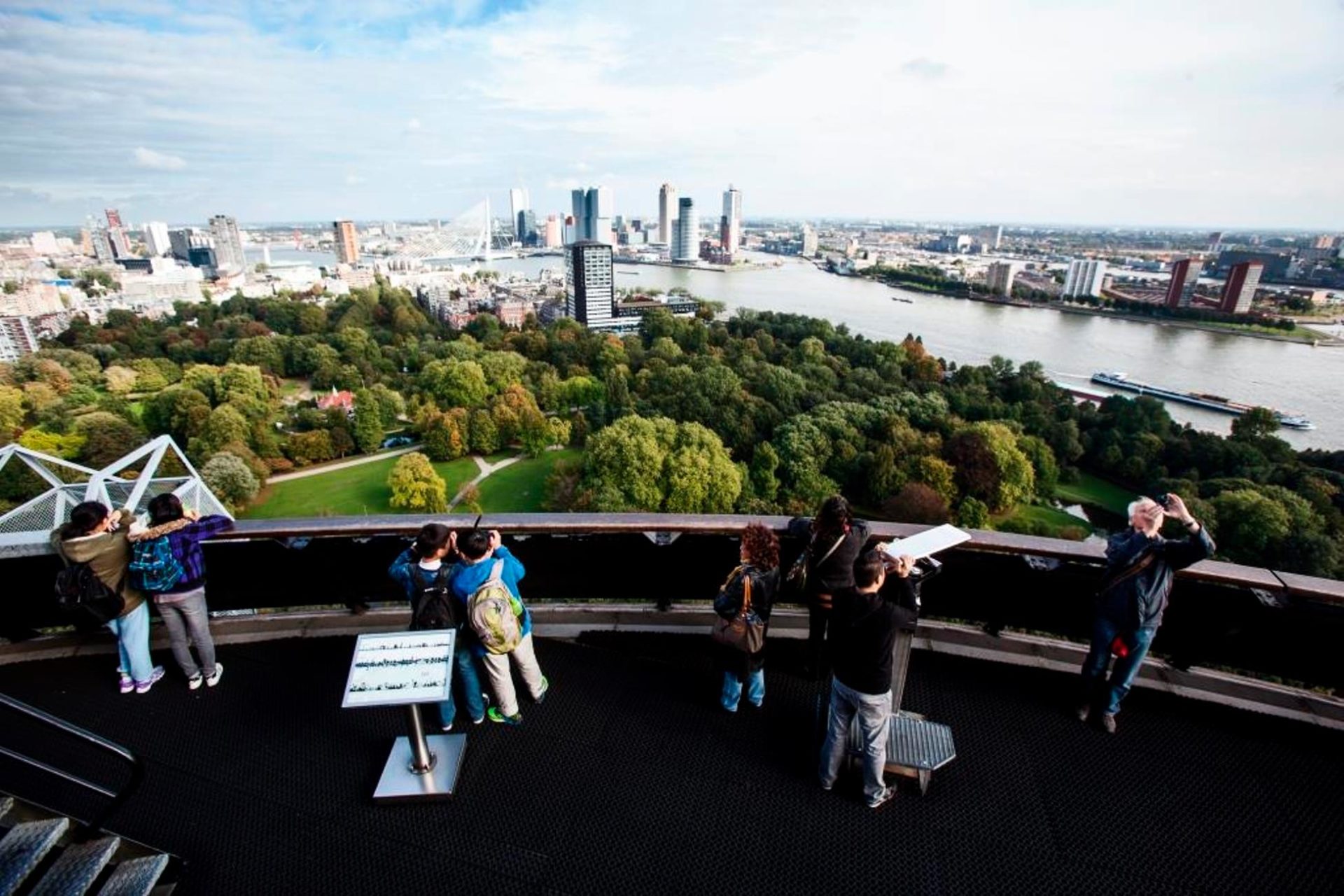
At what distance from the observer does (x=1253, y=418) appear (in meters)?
28.9

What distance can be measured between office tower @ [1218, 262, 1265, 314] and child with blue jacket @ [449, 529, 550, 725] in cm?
7829

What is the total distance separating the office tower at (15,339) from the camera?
52.2 m

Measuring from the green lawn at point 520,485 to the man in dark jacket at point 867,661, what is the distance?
2072 cm

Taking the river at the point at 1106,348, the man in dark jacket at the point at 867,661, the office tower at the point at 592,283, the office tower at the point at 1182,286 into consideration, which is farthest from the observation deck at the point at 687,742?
the office tower at the point at 1182,286

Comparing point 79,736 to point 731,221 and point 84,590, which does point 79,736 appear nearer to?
point 84,590

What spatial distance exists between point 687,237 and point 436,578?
151060mm

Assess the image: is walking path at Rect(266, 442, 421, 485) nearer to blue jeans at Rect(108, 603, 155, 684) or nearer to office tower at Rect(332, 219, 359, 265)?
blue jeans at Rect(108, 603, 155, 684)

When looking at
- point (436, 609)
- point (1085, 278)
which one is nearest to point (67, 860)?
point (436, 609)

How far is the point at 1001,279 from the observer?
81.8 m

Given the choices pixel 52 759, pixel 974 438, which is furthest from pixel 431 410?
pixel 52 759

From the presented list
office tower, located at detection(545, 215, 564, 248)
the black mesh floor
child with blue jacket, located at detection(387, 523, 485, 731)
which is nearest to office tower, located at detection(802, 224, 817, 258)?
office tower, located at detection(545, 215, 564, 248)

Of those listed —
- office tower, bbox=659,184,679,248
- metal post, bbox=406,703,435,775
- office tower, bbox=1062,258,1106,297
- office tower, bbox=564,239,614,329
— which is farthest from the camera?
office tower, bbox=659,184,679,248

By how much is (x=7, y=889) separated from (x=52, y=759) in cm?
143

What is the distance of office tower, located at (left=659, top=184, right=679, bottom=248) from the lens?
584 ft
